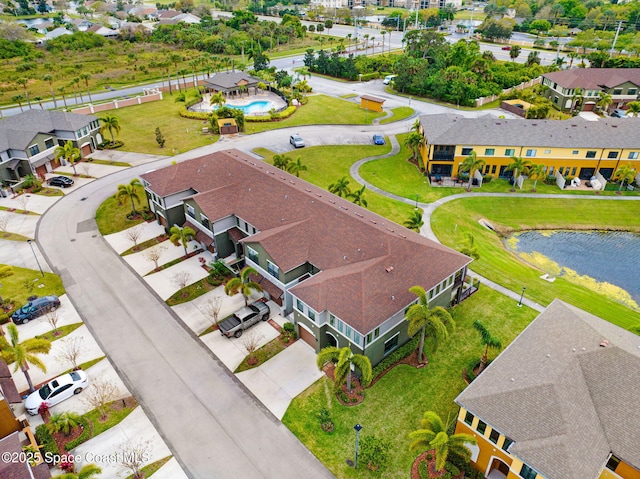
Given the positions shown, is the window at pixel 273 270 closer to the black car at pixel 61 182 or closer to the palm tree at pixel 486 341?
the palm tree at pixel 486 341

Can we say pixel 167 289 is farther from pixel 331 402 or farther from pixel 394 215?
pixel 394 215

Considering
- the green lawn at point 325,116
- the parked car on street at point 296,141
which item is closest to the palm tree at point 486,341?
the parked car on street at point 296,141

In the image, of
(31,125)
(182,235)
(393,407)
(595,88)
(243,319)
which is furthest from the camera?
(595,88)

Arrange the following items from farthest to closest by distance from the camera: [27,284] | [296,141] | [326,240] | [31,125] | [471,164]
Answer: [296,141]
[31,125]
[471,164]
[27,284]
[326,240]

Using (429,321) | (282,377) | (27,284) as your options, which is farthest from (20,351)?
(429,321)

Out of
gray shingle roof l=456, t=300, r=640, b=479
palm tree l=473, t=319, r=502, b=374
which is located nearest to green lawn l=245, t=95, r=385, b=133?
palm tree l=473, t=319, r=502, b=374

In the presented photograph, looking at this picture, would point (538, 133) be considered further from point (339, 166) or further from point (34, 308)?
point (34, 308)

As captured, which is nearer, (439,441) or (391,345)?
(439,441)
